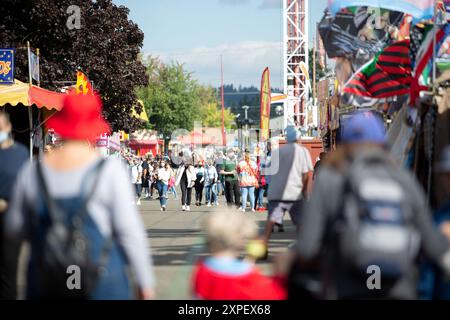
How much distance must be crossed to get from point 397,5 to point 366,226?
32.2ft

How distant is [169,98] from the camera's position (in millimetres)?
94375

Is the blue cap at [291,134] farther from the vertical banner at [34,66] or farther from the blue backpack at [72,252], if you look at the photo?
the vertical banner at [34,66]

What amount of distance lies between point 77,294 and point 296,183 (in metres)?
7.80

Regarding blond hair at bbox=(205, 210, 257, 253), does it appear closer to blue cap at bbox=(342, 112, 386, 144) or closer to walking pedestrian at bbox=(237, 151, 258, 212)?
blue cap at bbox=(342, 112, 386, 144)

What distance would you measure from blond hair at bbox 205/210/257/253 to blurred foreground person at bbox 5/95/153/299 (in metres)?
0.40

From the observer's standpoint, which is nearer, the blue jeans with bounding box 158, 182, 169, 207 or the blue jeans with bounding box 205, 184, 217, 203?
the blue jeans with bounding box 158, 182, 169, 207

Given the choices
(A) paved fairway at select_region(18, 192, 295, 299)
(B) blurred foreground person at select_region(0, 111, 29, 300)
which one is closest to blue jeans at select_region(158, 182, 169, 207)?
(A) paved fairway at select_region(18, 192, 295, 299)

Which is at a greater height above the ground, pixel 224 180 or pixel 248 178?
pixel 248 178

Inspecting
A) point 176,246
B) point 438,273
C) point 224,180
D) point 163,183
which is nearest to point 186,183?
point 163,183

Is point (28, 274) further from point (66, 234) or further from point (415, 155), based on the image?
point (415, 155)

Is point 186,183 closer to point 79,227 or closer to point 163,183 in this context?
point 163,183

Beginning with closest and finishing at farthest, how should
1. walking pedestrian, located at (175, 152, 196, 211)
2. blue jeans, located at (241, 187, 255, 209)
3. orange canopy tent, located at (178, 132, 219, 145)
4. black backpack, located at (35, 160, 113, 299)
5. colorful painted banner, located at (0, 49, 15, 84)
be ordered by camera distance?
black backpack, located at (35, 160, 113, 299), colorful painted banner, located at (0, 49, 15, 84), blue jeans, located at (241, 187, 255, 209), walking pedestrian, located at (175, 152, 196, 211), orange canopy tent, located at (178, 132, 219, 145)

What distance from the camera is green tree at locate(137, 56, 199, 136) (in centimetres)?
9400

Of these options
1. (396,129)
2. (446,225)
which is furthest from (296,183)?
(446,225)
